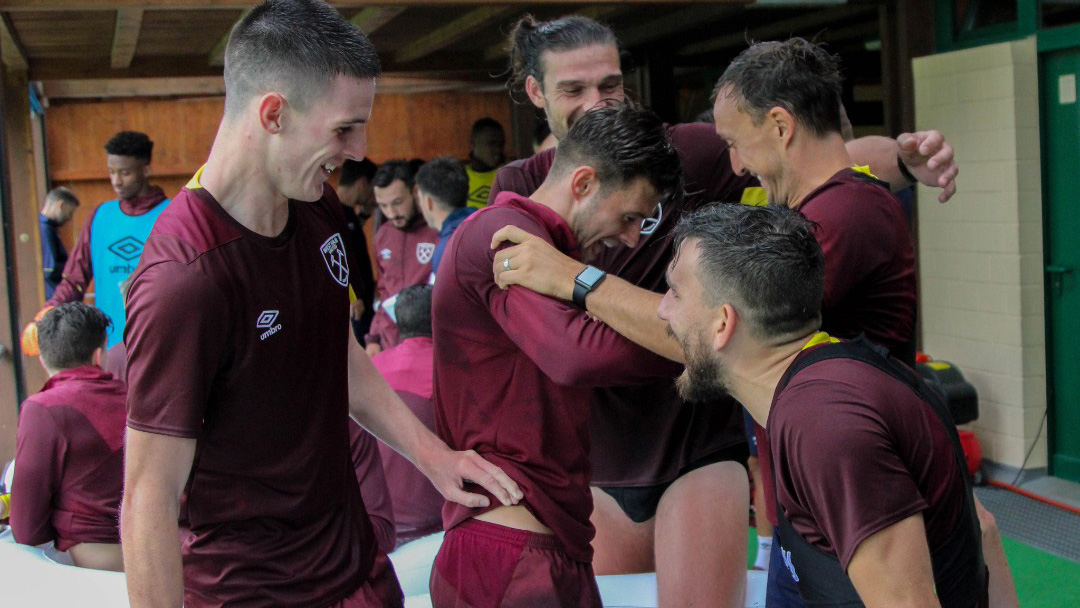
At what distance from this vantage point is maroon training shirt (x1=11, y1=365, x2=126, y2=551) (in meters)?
3.60

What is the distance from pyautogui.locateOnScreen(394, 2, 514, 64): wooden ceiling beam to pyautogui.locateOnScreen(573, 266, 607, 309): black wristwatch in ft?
17.4

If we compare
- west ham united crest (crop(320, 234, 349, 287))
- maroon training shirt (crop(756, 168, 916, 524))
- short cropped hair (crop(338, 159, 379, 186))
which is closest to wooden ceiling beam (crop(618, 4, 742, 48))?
short cropped hair (crop(338, 159, 379, 186))

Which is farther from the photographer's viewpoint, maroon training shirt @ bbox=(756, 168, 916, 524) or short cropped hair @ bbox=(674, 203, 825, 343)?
maroon training shirt @ bbox=(756, 168, 916, 524)

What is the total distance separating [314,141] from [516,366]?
1.93 feet

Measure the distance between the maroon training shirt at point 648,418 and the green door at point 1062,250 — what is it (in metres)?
3.92

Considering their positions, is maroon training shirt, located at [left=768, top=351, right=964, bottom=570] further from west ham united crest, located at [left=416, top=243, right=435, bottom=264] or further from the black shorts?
west ham united crest, located at [left=416, top=243, right=435, bottom=264]

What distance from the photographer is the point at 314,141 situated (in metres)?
1.71

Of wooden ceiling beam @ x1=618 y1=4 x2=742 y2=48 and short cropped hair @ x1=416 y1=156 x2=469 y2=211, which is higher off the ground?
wooden ceiling beam @ x1=618 y1=4 x2=742 y2=48

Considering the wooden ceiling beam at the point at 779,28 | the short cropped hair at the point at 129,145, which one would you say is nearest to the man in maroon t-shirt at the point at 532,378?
the short cropped hair at the point at 129,145

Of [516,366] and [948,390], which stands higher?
[516,366]

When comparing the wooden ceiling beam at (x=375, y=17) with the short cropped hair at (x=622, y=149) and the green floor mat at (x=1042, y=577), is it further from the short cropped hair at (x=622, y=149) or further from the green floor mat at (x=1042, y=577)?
the short cropped hair at (x=622, y=149)

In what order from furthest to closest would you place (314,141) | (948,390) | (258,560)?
(948,390)
(258,560)
(314,141)

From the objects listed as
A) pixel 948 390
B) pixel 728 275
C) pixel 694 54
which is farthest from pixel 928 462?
pixel 694 54

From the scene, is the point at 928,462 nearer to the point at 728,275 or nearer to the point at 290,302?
the point at 728,275
